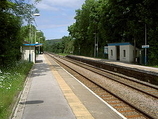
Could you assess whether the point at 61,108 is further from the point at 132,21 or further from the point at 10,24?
the point at 132,21

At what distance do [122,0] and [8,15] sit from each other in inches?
807

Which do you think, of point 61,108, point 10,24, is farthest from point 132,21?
point 61,108

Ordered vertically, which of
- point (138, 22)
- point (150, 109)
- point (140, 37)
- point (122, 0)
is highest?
point (122, 0)

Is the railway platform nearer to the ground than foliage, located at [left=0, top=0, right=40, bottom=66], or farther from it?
nearer to the ground

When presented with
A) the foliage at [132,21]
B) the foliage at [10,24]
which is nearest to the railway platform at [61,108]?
the foliage at [10,24]

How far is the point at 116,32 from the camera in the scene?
38.2 meters

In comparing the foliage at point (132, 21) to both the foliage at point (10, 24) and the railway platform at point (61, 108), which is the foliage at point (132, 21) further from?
the railway platform at point (61, 108)

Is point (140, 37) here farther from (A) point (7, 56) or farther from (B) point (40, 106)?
(B) point (40, 106)

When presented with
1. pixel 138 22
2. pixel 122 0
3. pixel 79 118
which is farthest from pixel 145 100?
pixel 122 0

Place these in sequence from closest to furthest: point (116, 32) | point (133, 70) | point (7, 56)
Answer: point (133, 70) < point (7, 56) < point (116, 32)

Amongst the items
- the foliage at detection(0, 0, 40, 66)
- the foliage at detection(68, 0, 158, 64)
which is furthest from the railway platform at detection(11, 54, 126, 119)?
the foliage at detection(68, 0, 158, 64)

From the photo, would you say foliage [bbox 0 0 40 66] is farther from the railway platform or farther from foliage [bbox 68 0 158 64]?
foliage [bbox 68 0 158 64]

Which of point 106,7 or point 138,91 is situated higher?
point 106,7

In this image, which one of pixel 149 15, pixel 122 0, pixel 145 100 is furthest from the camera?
pixel 122 0
